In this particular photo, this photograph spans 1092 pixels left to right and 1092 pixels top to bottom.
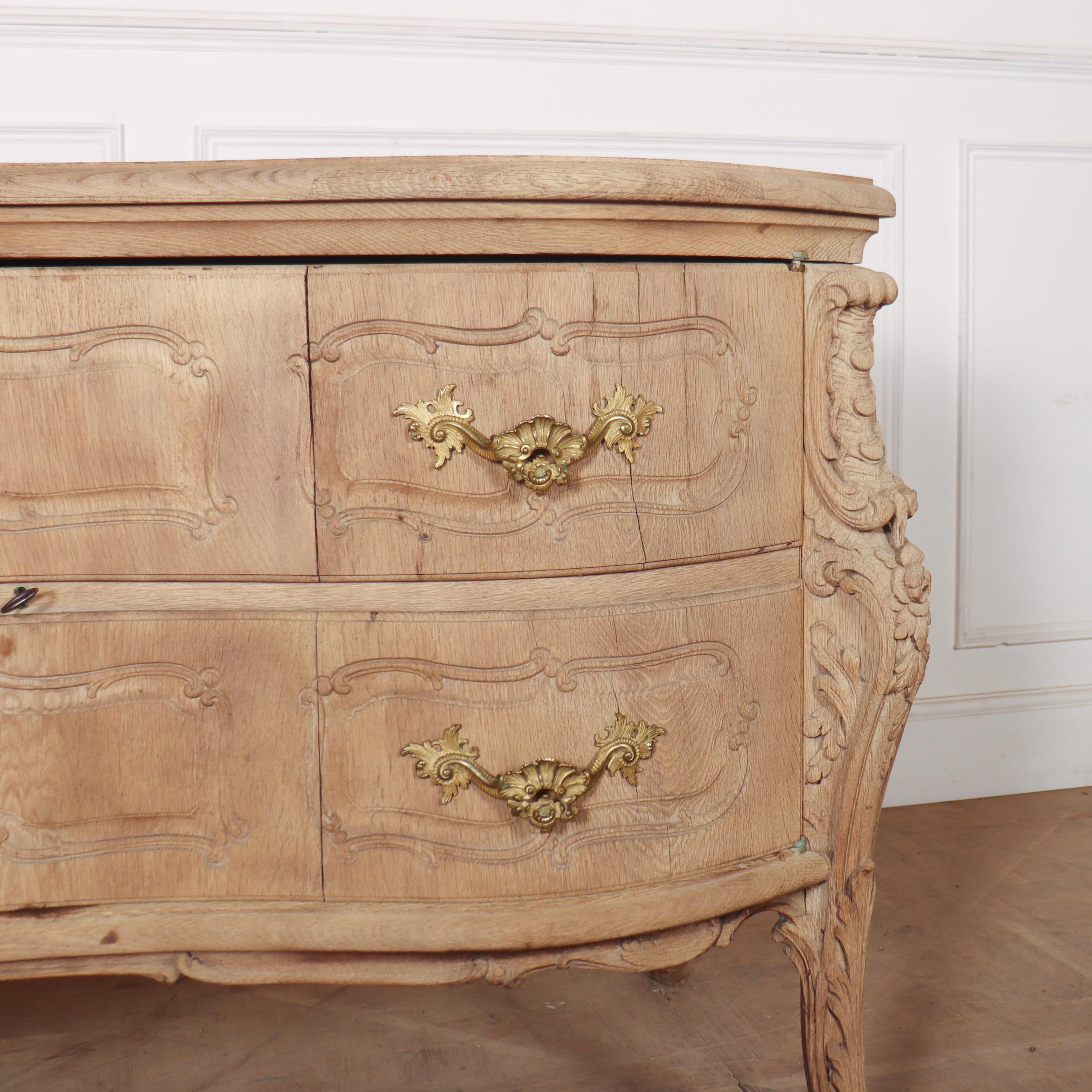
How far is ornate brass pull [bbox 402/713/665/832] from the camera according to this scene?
825mm

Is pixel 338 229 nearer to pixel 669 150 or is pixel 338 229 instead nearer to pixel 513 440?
pixel 513 440

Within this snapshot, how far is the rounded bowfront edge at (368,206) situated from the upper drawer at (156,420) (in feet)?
0.09

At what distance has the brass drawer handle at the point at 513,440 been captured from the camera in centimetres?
80

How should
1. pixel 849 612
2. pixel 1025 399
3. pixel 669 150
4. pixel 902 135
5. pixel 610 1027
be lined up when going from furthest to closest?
pixel 1025 399 < pixel 902 135 < pixel 669 150 < pixel 610 1027 < pixel 849 612

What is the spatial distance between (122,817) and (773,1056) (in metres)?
0.82

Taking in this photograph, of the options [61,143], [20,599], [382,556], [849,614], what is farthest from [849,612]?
[61,143]

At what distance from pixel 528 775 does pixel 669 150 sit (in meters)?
1.26

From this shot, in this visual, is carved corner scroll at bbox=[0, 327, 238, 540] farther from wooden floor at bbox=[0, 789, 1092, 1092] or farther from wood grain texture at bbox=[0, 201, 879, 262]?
wooden floor at bbox=[0, 789, 1092, 1092]

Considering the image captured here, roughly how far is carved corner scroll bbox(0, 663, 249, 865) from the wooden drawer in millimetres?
80

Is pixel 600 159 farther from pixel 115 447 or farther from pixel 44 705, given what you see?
pixel 44 705

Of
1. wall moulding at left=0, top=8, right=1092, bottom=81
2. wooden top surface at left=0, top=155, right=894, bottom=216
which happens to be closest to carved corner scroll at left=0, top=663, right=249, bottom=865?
wooden top surface at left=0, top=155, right=894, bottom=216

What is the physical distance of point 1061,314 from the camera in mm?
1942

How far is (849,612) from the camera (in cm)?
92

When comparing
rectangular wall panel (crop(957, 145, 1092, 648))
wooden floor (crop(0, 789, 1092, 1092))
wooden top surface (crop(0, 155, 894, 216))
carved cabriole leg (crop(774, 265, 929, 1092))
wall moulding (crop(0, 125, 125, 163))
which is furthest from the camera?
rectangular wall panel (crop(957, 145, 1092, 648))
